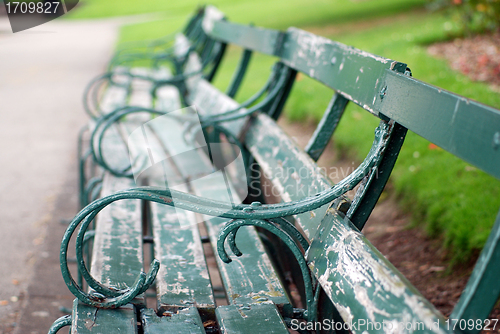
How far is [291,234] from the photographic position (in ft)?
4.90

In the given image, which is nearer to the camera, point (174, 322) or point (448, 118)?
point (448, 118)

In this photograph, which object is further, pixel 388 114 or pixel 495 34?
pixel 495 34

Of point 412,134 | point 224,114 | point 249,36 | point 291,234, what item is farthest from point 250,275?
point 412,134

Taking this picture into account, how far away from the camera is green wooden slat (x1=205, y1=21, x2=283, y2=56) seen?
243cm

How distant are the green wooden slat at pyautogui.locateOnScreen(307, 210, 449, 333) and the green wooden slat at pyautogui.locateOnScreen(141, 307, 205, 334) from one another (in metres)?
0.36

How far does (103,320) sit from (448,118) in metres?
1.03

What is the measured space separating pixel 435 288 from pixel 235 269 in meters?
1.06

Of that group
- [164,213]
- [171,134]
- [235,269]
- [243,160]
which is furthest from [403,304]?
[171,134]

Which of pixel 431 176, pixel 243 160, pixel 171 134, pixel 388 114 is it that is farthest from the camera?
pixel 171 134

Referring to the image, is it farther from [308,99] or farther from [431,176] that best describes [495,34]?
[431,176]

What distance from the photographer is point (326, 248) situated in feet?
4.42

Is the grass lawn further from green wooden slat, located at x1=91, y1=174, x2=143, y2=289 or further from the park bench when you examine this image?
green wooden slat, located at x1=91, y1=174, x2=143, y2=289

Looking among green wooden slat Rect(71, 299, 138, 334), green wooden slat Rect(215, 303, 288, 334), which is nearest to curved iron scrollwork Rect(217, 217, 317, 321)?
green wooden slat Rect(215, 303, 288, 334)

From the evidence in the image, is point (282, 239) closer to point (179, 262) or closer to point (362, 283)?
point (362, 283)
